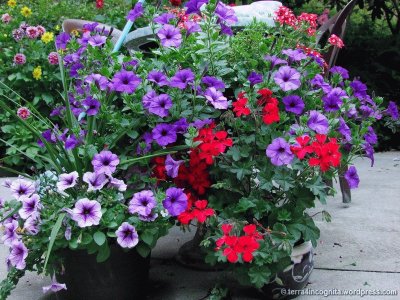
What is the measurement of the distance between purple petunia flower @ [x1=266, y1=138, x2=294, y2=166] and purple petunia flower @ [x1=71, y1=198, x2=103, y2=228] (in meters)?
0.59

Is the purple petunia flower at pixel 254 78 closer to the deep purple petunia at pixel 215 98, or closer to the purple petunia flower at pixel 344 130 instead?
the deep purple petunia at pixel 215 98

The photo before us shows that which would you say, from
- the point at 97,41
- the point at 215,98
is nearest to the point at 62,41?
the point at 97,41

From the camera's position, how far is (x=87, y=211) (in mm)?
2066

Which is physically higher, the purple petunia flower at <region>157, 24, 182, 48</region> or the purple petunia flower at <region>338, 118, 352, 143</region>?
the purple petunia flower at <region>157, 24, 182, 48</region>

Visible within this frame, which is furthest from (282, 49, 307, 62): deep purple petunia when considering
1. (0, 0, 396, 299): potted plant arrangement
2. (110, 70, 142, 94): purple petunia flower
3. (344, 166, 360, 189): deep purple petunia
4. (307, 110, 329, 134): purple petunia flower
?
(110, 70, 142, 94): purple petunia flower

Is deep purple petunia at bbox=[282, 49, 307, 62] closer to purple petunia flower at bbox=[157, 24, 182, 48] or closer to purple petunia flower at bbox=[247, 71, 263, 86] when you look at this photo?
purple petunia flower at bbox=[247, 71, 263, 86]

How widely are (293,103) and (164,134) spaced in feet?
1.57

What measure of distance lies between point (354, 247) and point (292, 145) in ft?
3.02

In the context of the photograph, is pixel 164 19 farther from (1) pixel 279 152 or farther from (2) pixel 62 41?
(1) pixel 279 152

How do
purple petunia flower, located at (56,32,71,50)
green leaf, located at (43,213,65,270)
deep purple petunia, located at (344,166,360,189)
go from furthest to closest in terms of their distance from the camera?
purple petunia flower, located at (56,32,71,50)
deep purple petunia, located at (344,166,360,189)
green leaf, located at (43,213,65,270)

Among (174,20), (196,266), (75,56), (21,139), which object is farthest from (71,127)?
(21,139)

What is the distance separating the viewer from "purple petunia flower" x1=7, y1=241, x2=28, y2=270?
6.82 feet

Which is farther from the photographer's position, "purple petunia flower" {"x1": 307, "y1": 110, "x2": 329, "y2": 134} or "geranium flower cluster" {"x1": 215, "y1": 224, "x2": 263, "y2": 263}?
Result: "purple petunia flower" {"x1": 307, "y1": 110, "x2": 329, "y2": 134}

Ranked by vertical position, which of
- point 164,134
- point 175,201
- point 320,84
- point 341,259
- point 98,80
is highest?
point 320,84
